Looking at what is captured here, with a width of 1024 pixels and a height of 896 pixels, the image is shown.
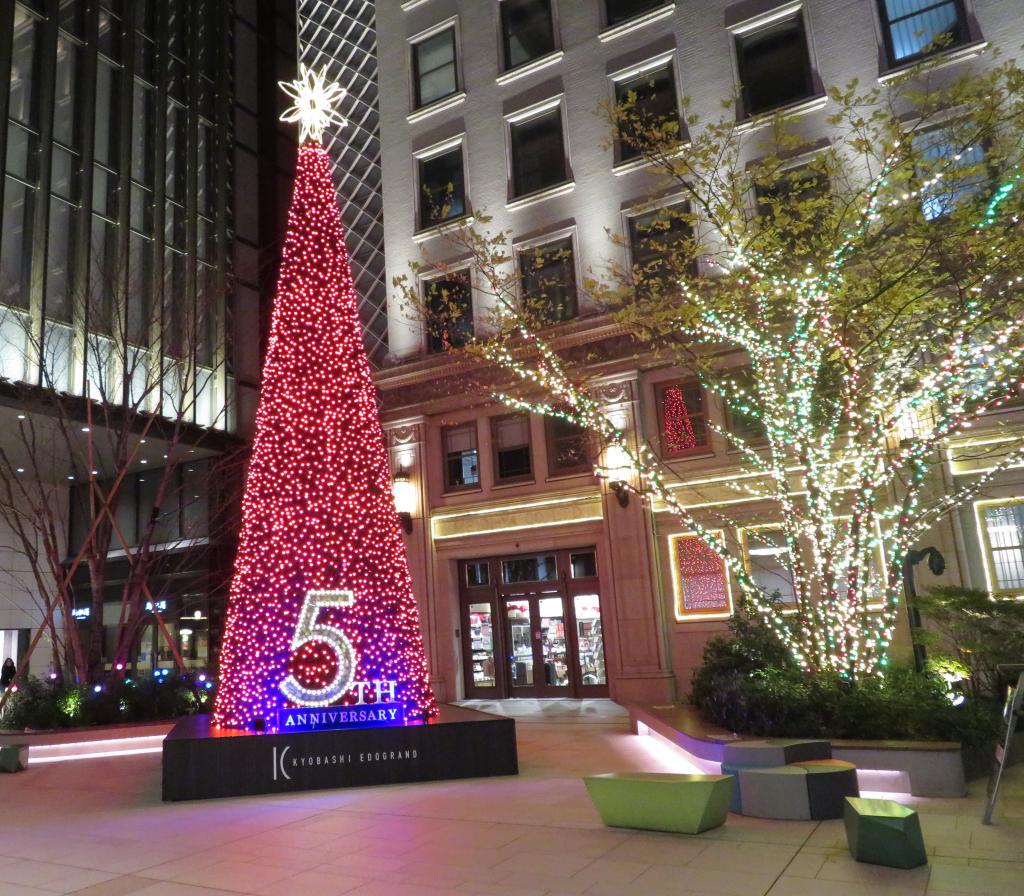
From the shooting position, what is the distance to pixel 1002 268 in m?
9.96

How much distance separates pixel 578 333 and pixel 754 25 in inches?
300

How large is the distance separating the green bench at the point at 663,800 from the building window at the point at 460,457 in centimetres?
1298

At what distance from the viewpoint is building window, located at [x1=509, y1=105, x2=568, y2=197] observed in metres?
19.8

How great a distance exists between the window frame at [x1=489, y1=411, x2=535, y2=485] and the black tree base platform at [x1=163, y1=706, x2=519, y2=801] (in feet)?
30.8

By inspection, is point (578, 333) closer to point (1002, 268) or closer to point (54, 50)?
point (1002, 268)

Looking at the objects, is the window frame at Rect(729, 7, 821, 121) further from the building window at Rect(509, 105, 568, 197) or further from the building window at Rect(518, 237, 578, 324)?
the building window at Rect(518, 237, 578, 324)

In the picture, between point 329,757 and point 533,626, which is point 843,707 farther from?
point 533,626

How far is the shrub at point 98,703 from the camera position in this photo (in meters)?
14.3

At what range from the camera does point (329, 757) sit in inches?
379

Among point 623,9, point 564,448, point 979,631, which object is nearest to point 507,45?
point 623,9

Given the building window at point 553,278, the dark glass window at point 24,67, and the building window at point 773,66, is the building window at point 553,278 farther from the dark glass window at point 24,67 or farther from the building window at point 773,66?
the dark glass window at point 24,67

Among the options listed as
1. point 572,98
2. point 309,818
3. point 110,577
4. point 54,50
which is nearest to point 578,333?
point 572,98

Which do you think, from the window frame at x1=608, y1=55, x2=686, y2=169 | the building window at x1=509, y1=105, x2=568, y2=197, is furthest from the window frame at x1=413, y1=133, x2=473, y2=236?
the window frame at x1=608, y1=55, x2=686, y2=169

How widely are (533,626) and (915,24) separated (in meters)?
14.6
